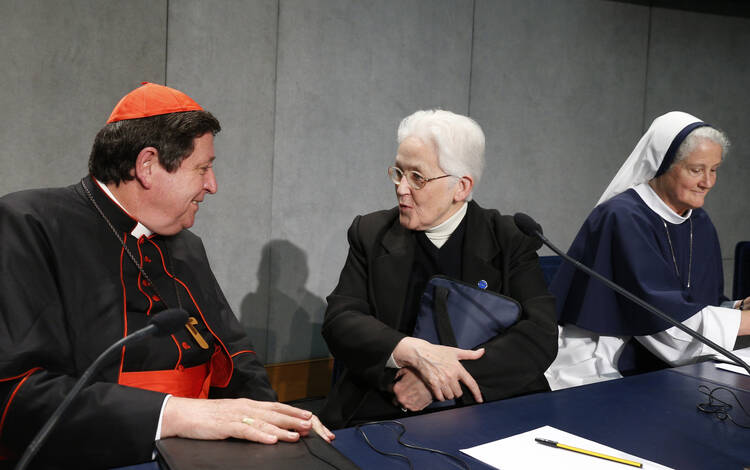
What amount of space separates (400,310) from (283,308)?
1970 mm

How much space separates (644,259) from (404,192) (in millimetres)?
945

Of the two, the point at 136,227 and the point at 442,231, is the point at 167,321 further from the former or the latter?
the point at 442,231

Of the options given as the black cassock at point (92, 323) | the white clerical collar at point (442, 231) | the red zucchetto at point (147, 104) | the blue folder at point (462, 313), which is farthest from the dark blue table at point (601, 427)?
the red zucchetto at point (147, 104)

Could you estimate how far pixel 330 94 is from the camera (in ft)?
13.3

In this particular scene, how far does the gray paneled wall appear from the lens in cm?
332

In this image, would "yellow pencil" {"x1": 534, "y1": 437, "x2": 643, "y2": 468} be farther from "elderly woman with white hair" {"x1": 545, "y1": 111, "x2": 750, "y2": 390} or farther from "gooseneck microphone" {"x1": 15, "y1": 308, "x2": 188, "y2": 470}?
"elderly woman with white hair" {"x1": 545, "y1": 111, "x2": 750, "y2": 390}

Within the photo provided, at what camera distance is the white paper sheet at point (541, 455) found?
1.28 m

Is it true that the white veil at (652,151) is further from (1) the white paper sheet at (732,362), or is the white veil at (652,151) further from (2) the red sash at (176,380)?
(2) the red sash at (176,380)

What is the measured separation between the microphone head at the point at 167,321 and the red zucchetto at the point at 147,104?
0.76 meters

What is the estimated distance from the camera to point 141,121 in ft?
5.53

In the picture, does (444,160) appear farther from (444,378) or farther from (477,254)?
(444,378)

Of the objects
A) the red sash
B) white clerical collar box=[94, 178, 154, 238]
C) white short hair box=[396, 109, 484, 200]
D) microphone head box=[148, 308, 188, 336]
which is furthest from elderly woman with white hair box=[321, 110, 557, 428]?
microphone head box=[148, 308, 188, 336]

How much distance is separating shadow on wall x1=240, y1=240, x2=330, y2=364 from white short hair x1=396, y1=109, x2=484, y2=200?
1938 millimetres

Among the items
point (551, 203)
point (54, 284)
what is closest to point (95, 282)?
point (54, 284)
